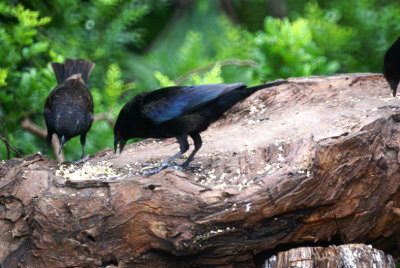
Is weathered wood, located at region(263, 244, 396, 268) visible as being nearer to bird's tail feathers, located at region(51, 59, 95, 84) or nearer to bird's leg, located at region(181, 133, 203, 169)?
bird's leg, located at region(181, 133, 203, 169)

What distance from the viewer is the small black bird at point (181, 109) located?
16.1ft

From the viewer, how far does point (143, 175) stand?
4.54 m

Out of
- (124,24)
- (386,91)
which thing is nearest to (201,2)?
(124,24)

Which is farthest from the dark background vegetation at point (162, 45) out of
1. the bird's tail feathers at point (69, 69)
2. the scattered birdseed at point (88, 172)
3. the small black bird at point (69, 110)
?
the scattered birdseed at point (88, 172)

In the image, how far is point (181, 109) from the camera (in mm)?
4922

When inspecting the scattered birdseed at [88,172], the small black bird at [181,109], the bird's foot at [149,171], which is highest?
the small black bird at [181,109]

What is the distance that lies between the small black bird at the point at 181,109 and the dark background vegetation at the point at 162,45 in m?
1.41

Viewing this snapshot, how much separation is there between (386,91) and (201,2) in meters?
5.02

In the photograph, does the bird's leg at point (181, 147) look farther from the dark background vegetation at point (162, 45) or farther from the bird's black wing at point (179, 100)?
the dark background vegetation at point (162, 45)

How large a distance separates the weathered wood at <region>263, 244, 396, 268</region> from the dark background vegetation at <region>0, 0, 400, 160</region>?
108 inches

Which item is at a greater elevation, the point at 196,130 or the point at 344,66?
the point at 196,130

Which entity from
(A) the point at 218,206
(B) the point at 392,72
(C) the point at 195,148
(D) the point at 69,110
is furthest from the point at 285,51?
(A) the point at 218,206

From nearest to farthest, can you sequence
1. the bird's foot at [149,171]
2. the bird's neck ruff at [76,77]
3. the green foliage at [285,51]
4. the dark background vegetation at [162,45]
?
the bird's foot at [149,171] → the bird's neck ruff at [76,77] → the dark background vegetation at [162,45] → the green foliage at [285,51]

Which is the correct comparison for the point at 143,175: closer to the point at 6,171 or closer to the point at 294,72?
the point at 6,171
